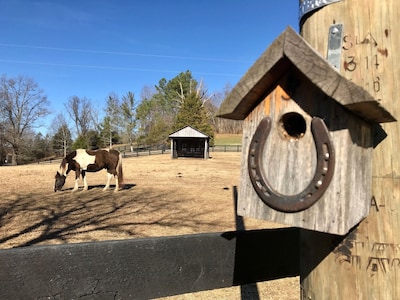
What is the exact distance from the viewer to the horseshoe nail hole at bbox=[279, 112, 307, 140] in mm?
1411

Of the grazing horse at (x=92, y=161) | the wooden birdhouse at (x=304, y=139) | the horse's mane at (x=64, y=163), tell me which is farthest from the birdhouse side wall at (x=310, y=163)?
the horse's mane at (x=64, y=163)

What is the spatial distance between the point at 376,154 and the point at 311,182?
259 millimetres

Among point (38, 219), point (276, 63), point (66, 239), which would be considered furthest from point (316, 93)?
point (38, 219)

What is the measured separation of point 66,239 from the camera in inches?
270

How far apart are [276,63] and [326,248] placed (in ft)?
2.39

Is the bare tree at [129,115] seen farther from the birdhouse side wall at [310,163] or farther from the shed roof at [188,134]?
the birdhouse side wall at [310,163]

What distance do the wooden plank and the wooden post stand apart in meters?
0.56

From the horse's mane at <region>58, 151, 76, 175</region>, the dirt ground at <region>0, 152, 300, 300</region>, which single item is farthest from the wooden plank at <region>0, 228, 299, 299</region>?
the horse's mane at <region>58, 151, 76, 175</region>

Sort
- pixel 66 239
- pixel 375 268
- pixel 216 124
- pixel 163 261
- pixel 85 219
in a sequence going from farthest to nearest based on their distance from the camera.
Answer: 1. pixel 216 124
2. pixel 85 219
3. pixel 66 239
4. pixel 163 261
5. pixel 375 268

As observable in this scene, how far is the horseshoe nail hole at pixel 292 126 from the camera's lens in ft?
4.63

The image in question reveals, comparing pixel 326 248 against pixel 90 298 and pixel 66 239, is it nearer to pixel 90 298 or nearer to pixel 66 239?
pixel 90 298

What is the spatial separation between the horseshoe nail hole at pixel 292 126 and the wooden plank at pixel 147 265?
23.9 inches

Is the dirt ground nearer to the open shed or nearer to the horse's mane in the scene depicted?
the horse's mane

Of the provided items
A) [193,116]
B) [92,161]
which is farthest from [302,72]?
[193,116]
